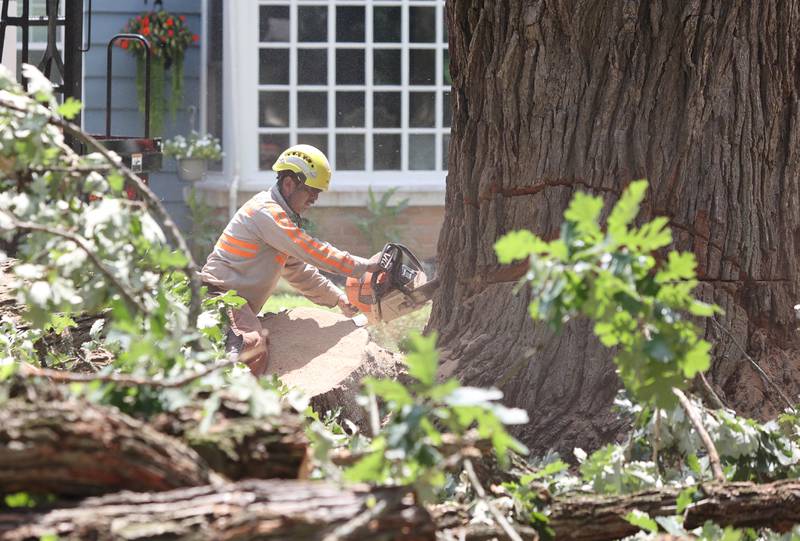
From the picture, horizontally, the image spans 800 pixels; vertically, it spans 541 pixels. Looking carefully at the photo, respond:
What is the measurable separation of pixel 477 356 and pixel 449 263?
50cm

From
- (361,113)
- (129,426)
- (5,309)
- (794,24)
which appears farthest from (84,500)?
(361,113)

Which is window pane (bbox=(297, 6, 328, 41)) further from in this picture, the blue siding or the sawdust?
the sawdust

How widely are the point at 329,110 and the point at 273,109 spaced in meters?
0.60

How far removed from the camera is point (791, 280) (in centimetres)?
430

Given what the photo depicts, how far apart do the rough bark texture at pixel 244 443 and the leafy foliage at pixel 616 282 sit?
1.69ft

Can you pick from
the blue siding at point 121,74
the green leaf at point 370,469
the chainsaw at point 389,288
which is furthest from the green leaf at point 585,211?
the blue siding at point 121,74

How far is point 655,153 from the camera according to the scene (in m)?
4.17

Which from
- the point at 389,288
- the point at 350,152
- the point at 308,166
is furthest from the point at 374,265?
the point at 350,152

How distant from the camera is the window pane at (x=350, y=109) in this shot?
38.5ft

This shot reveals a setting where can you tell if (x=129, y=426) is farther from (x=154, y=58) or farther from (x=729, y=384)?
(x=154, y=58)

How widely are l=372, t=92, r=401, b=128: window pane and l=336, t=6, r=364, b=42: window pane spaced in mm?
679

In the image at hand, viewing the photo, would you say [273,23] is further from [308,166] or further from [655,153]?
[655,153]

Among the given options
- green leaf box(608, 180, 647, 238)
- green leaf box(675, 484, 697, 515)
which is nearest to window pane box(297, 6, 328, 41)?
green leaf box(675, 484, 697, 515)

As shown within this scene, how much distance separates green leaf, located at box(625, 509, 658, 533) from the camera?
2.53 m
